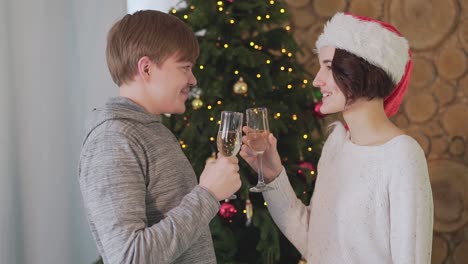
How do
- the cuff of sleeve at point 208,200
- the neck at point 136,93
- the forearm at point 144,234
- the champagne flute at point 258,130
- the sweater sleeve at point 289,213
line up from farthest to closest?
the sweater sleeve at point 289,213, the champagne flute at point 258,130, the neck at point 136,93, the cuff of sleeve at point 208,200, the forearm at point 144,234

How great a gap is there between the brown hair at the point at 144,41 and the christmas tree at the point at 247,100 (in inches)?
44.6

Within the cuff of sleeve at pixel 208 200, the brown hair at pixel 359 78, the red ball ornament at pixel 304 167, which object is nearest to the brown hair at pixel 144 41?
the cuff of sleeve at pixel 208 200

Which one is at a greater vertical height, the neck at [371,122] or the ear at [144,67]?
the ear at [144,67]

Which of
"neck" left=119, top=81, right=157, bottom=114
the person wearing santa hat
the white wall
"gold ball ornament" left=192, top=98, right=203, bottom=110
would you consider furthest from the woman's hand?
the white wall

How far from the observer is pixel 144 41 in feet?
4.05

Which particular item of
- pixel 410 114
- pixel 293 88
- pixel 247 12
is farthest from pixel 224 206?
pixel 410 114

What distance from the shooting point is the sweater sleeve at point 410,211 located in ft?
4.30

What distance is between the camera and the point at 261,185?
162 centimetres

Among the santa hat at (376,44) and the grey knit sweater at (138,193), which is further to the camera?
the santa hat at (376,44)

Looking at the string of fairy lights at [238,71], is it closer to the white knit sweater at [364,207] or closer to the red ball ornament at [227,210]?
the red ball ornament at [227,210]

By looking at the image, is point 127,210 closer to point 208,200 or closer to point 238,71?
point 208,200

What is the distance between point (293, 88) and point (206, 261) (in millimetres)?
1497

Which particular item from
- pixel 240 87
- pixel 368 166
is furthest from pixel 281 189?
pixel 240 87

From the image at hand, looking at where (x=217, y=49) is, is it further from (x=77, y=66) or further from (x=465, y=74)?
(x=465, y=74)
